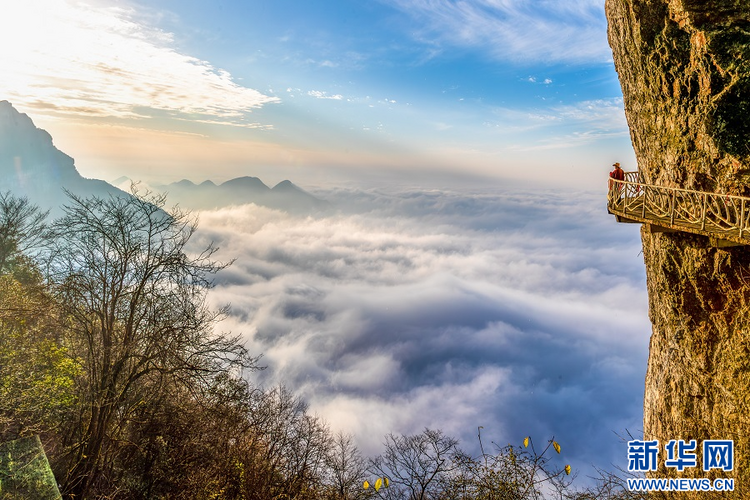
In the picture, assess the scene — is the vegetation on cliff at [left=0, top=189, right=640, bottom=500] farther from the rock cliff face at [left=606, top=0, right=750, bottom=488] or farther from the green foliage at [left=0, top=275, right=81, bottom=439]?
the rock cliff face at [left=606, top=0, right=750, bottom=488]

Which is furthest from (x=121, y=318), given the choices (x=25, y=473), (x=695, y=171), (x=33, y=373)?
(x=695, y=171)

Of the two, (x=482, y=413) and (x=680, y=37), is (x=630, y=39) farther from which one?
(x=482, y=413)

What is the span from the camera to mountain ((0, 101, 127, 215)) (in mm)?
159375

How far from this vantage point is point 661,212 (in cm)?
1265

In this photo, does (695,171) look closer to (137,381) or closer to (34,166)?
(137,381)

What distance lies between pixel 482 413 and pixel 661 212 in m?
183

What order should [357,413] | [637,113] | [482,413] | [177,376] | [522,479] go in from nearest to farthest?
[522,479] < [177,376] < [637,113] < [357,413] < [482,413]

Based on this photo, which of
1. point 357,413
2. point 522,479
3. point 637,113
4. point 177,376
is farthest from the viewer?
point 357,413

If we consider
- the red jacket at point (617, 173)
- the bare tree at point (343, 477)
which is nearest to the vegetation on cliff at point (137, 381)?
the bare tree at point (343, 477)

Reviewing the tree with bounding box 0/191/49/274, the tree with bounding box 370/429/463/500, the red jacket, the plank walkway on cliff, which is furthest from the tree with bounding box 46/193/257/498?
the red jacket

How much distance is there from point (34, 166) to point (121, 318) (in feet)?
722

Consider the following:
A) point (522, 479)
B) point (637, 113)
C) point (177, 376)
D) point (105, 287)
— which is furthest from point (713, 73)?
point (105, 287)

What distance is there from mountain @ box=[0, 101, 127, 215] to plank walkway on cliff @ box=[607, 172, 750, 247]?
177 metres

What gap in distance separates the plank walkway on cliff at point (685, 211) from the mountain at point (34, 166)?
17729 cm
